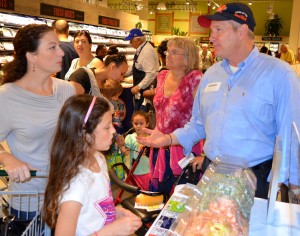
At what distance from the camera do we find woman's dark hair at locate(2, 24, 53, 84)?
6.31 ft

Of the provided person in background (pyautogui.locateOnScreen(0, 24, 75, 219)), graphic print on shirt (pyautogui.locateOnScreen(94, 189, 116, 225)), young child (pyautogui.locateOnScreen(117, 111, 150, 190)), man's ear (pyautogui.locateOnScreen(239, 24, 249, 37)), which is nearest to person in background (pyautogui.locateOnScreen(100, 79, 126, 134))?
young child (pyautogui.locateOnScreen(117, 111, 150, 190))

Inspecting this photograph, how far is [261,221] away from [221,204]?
0.71 feet

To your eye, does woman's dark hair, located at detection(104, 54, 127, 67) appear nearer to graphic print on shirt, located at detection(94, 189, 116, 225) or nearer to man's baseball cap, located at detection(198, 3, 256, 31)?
man's baseball cap, located at detection(198, 3, 256, 31)

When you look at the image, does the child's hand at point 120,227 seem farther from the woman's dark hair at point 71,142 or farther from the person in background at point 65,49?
the person in background at point 65,49

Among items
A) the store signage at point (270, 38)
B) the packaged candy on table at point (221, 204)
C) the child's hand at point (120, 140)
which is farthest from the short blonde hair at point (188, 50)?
the store signage at point (270, 38)

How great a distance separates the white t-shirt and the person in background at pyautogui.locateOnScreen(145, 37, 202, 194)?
139 centimetres

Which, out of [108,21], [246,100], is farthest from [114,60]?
[108,21]

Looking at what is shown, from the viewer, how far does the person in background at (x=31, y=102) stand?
1826 mm

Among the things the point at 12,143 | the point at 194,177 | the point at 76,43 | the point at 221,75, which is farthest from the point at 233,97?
the point at 76,43

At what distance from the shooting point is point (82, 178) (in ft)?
4.75

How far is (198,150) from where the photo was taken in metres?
3.01

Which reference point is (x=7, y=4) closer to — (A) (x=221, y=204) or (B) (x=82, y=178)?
→ (B) (x=82, y=178)

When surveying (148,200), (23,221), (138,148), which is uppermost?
(23,221)

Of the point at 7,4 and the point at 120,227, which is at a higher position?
the point at 7,4
